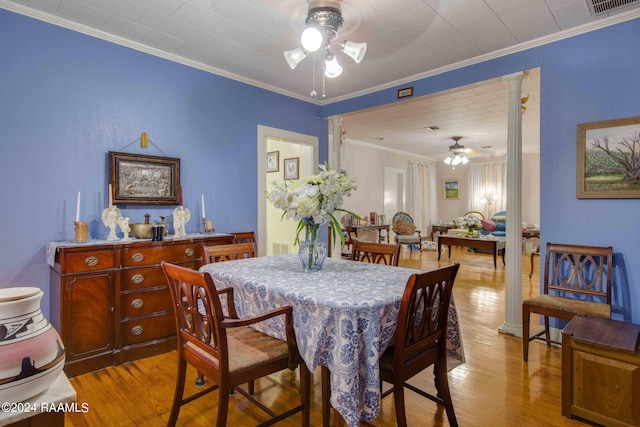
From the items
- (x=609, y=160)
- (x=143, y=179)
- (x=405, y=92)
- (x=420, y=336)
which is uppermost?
(x=405, y=92)

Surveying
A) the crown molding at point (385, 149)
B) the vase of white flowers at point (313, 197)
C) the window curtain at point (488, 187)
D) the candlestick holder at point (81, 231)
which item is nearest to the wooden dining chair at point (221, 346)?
the vase of white flowers at point (313, 197)

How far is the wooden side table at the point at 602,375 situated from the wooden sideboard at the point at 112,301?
2848 mm

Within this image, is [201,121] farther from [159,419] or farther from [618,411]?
[618,411]

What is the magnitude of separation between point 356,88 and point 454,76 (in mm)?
1190

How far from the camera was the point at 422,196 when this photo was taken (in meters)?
10.2

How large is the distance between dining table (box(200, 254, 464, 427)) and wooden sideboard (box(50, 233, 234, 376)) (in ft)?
3.59

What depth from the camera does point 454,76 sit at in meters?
3.61

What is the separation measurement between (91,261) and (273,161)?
369cm

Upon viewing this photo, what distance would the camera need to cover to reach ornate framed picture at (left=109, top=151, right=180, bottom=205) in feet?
9.77

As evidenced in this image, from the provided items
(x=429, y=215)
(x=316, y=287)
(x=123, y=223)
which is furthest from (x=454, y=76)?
(x=429, y=215)

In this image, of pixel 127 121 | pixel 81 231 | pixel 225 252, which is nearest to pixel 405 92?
pixel 225 252

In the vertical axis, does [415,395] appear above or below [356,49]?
below

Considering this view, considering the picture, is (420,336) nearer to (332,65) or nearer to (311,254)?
(311,254)

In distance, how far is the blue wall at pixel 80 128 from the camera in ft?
8.34
